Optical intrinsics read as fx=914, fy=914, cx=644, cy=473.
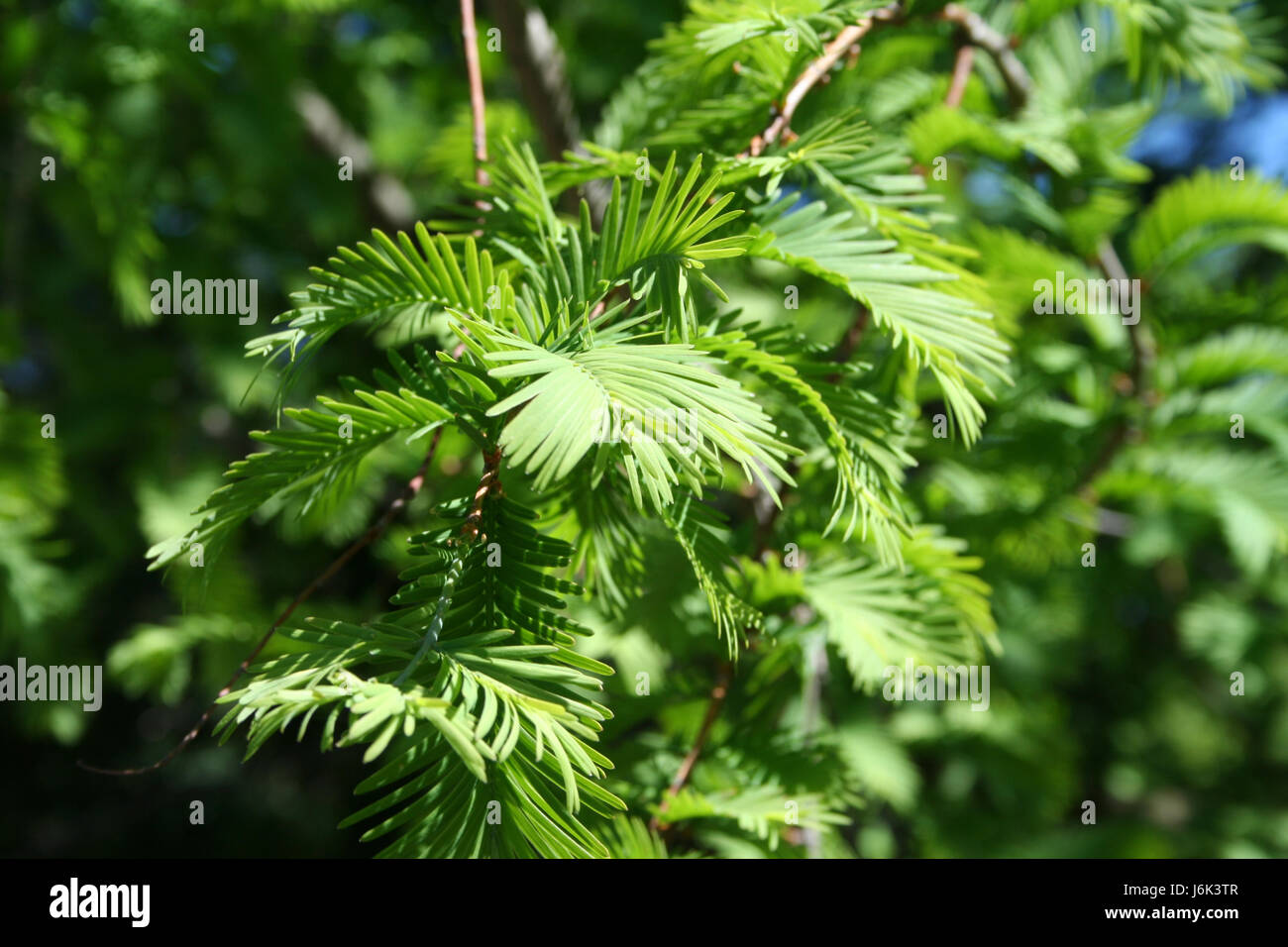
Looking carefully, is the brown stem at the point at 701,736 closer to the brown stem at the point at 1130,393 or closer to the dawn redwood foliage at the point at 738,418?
the dawn redwood foliage at the point at 738,418

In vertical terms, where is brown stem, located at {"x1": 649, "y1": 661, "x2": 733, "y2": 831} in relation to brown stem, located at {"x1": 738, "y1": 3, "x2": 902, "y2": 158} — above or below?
below

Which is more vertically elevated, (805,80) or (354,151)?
(354,151)

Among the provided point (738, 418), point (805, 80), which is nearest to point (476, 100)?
point (805, 80)

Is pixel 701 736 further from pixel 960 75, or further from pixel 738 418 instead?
pixel 960 75

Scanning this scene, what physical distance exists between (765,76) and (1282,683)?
210 centimetres

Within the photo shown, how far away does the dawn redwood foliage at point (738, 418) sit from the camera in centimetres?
40

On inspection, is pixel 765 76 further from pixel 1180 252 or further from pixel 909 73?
pixel 1180 252

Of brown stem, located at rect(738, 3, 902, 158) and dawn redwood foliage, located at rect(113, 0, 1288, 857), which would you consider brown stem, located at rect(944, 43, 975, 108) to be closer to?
dawn redwood foliage, located at rect(113, 0, 1288, 857)

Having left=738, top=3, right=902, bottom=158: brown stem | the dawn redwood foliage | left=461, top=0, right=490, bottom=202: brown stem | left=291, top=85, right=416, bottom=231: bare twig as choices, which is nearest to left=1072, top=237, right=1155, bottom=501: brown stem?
the dawn redwood foliage

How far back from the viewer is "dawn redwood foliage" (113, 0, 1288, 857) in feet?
1.31

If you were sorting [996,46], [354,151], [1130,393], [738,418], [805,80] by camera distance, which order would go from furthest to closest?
[354,151], [1130,393], [996,46], [805,80], [738,418]

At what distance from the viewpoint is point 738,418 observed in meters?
0.41

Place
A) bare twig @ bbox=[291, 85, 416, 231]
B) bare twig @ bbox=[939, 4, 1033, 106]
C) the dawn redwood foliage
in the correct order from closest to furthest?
the dawn redwood foliage
bare twig @ bbox=[939, 4, 1033, 106]
bare twig @ bbox=[291, 85, 416, 231]
